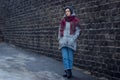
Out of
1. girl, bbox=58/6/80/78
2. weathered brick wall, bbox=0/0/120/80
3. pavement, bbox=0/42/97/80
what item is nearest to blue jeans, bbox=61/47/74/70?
girl, bbox=58/6/80/78

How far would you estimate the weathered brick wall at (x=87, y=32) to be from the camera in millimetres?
6781

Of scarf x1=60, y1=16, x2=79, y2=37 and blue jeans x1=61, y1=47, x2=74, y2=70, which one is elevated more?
scarf x1=60, y1=16, x2=79, y2=37

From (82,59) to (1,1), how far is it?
901cm

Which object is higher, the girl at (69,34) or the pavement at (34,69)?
the girl at (69,34)

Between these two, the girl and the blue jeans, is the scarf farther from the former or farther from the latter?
the blue jeans

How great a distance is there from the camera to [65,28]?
7.23 m

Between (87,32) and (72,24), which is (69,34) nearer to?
(72,24)

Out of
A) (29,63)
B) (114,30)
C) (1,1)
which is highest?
(1,1)

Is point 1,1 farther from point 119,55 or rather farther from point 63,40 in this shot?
point 119,55

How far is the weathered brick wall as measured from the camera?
678cm

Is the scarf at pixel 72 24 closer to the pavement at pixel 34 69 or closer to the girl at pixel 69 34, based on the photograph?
the girl at pixel 69 34

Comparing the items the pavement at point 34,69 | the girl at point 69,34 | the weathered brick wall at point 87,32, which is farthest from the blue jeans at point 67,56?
the weathered brick wall at point 87,32

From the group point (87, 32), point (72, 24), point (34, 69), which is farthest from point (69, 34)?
point (34, 69)

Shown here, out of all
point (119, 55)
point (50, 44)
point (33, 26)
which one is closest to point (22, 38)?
point (33, 26)
